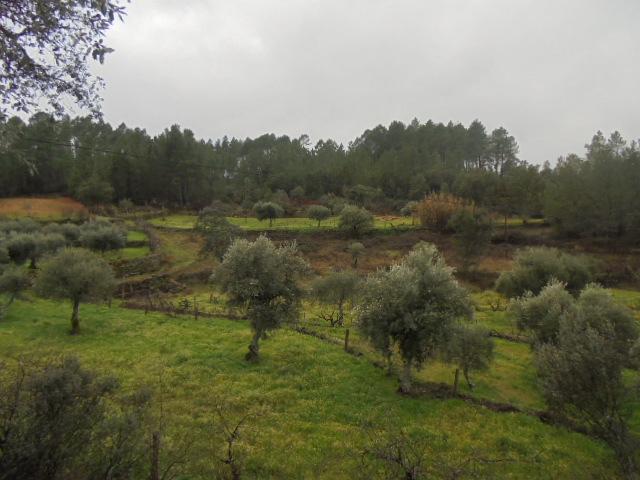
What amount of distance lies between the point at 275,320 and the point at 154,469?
1370 cm

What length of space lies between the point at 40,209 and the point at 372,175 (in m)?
75.7

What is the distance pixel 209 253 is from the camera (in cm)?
5862

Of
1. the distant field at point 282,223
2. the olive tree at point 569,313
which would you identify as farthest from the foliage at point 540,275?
the distant field at point 282,223

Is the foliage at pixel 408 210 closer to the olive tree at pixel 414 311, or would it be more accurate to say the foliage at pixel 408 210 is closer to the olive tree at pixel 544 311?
the olive tree at pixel 544 311

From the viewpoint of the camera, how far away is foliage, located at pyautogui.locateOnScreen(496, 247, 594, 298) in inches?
1492

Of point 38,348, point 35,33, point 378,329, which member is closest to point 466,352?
point 378,329

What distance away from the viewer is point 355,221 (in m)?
75.7

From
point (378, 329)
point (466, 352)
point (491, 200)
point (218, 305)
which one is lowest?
point (218, 305)

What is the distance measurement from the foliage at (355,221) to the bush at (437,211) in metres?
11.2

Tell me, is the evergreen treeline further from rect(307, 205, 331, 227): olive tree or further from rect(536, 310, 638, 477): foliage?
rect(536, 310, 638, 477): foliage

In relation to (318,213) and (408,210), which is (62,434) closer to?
(318,213)

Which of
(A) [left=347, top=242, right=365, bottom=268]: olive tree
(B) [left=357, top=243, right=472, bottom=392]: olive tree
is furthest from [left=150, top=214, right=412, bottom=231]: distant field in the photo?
(B) [left=357, top=243, right=472, bottom=392]: olive tree

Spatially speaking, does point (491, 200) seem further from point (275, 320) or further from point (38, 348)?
point (38, 348)

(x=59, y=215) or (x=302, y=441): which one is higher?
(x=59, y=215)
